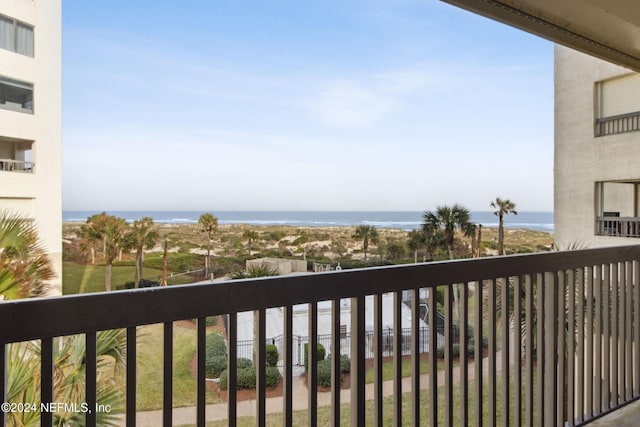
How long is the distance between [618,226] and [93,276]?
4.78 metres

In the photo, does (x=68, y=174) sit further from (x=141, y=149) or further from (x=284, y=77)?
(x=284, y=77)

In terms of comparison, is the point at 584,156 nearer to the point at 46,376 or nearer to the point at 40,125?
the point at 40,125

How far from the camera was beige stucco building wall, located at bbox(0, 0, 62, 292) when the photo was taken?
1649 millimetres

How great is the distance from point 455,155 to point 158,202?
158 inches

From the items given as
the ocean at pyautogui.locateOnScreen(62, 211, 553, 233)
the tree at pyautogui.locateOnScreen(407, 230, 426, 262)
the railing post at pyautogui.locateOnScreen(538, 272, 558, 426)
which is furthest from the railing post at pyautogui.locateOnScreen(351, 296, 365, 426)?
the tree at pyautogui.locateOnScreen(407, 230, 426, 262)

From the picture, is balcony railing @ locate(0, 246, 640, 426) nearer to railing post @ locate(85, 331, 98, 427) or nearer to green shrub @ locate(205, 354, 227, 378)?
railing post @ locate(85, 331, 98, 427)

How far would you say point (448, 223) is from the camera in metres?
3.39

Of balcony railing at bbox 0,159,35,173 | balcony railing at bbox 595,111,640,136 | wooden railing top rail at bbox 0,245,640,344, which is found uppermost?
balcony railing at bbox 595,111,640,136

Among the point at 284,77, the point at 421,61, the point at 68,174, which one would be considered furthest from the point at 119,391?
the point at 421,61

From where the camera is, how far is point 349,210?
13.0ft

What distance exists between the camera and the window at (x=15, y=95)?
163 centimetres

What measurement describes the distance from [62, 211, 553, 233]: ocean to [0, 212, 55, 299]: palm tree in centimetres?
19

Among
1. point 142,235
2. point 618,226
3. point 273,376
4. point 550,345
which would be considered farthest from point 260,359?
point 618,226

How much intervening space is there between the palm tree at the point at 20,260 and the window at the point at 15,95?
418 mm
